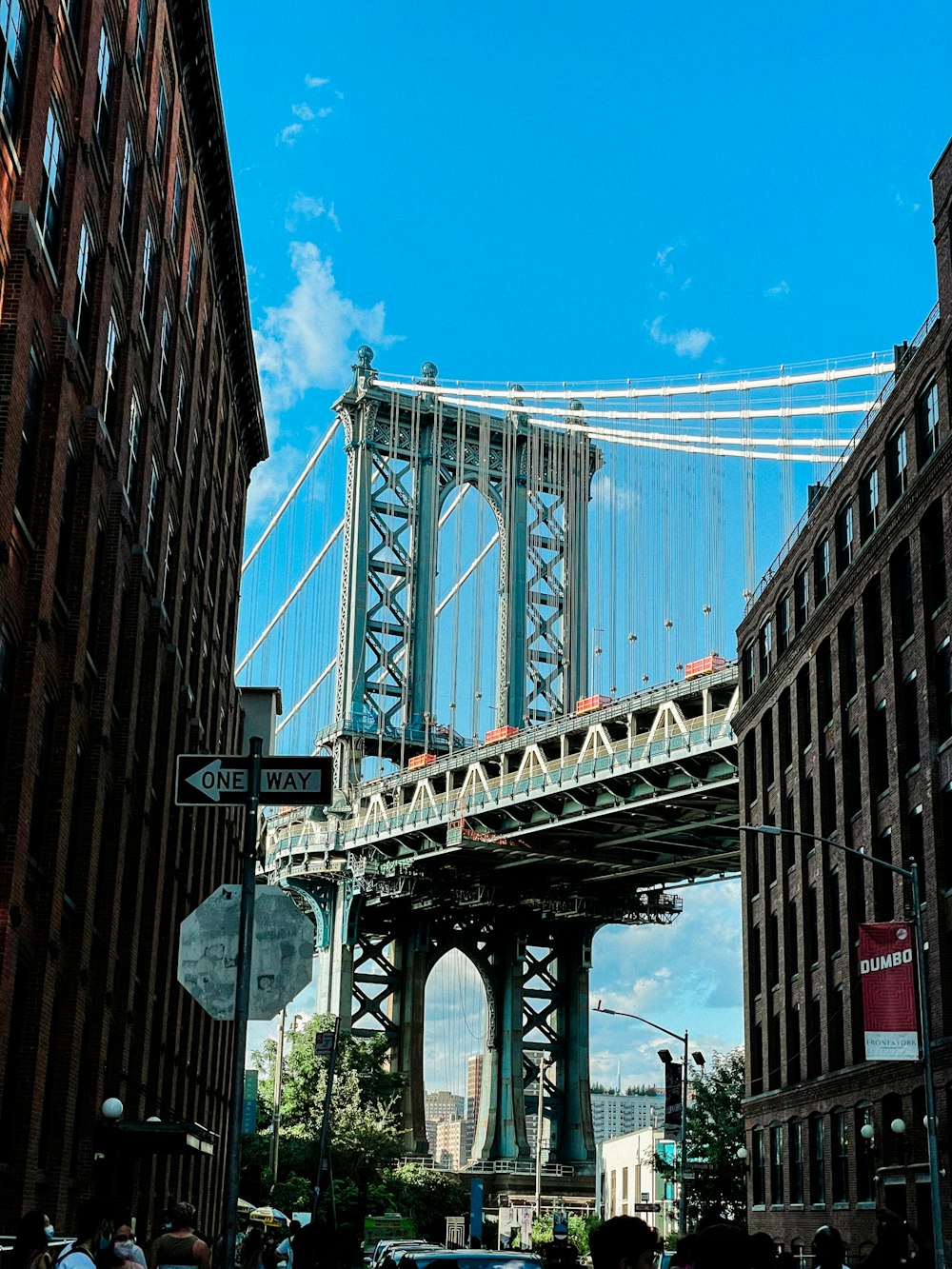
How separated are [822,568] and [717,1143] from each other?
2566 cm

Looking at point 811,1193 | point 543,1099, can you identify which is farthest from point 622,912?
point 811,1193

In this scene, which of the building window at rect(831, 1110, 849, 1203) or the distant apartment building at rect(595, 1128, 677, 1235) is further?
the distant apartment building at rect(595, 1128, 677, 1235)

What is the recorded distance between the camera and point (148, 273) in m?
38.3

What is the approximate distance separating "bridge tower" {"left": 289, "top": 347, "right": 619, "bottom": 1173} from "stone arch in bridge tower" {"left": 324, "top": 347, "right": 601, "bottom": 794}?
0.36 ft

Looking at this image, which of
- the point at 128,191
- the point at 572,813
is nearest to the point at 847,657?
the point at 128,191

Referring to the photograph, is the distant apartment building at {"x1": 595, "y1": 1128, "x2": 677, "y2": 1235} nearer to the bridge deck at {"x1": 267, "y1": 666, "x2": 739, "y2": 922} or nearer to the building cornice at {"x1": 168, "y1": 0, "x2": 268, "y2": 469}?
the bridge deck at {"x1": 267, "y1": 666, "x2": 739, "y2": 922}

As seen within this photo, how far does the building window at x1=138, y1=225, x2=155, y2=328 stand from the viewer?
37216 mm

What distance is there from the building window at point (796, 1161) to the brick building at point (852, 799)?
9 centimetres

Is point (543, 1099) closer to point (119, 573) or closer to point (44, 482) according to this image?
point (119, 573)

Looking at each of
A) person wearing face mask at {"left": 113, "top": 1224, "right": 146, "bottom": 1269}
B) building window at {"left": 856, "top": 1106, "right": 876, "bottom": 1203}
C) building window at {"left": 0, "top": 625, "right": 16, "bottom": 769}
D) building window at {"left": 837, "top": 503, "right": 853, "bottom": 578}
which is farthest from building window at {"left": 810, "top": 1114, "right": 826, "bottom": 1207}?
person wearing face mask at {"left": 113, "top": 1224, "right": 146, "bottom": 1269}

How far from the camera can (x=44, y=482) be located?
2631 centimetres

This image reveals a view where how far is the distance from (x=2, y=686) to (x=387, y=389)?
7865cm

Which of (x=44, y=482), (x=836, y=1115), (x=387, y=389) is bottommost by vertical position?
(x=836, y=1115)

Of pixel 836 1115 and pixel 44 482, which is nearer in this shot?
pixel 44 482
